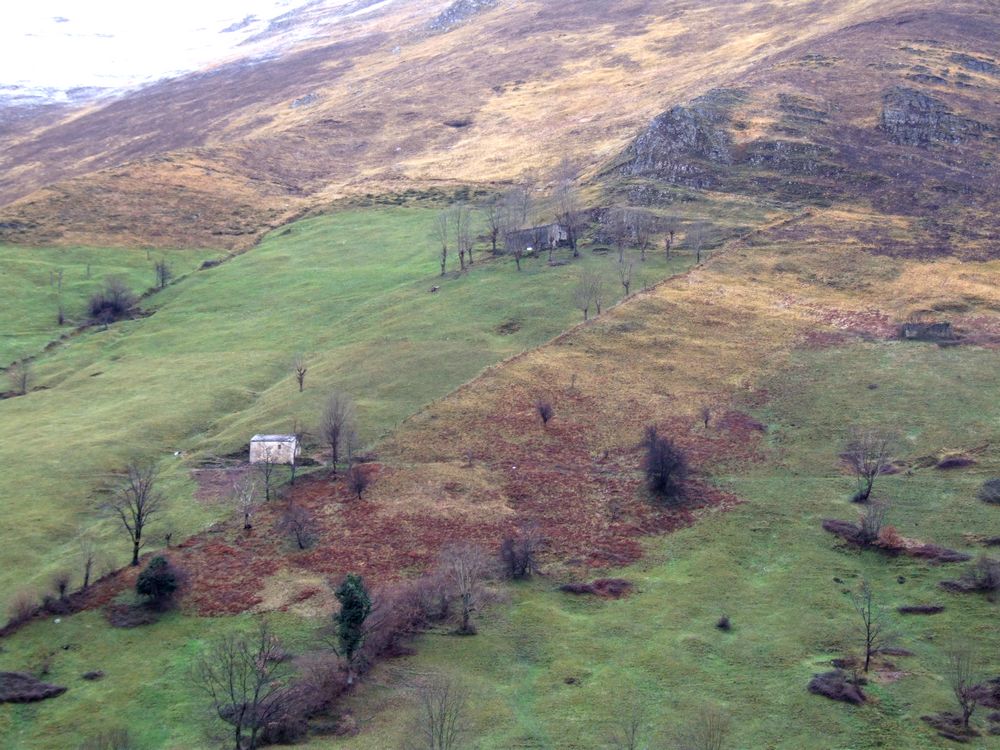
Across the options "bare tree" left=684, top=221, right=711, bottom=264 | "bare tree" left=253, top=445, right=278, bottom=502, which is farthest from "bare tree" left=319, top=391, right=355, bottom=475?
"bare tree" left=684, top=221, right=711, bottom=264

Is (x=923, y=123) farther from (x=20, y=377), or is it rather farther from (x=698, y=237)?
(x=20, y=377)

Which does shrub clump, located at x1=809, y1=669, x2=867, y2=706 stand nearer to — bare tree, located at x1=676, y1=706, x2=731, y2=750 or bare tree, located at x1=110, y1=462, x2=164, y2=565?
bare tree, located at x1=676, y1=706, x2=731, y2=750

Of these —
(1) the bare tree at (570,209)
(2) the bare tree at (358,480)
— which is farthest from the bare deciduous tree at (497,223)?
(2) the bare tree at (358,480)

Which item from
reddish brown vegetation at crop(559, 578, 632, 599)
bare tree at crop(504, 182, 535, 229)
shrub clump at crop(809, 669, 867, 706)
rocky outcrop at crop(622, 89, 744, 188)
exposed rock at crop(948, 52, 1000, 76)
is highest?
exposed rock at crop(948, 52, 1000, 76)

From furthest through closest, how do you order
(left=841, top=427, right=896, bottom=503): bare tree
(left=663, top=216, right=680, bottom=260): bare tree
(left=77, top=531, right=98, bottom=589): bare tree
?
(left=663, top=216, right=680, bottom=260): bare tree < (left=841, top=427, right=896, bottom=503): bare tree < (left=77, top=531, right=98, bottom=589): bare tree

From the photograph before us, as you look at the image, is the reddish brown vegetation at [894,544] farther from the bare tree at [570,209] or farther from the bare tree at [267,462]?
the bare tree at [570,209]

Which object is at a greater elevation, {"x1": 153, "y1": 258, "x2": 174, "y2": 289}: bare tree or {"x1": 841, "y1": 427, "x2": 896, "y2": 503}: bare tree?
{"x1": 153, "y1": 258, "x2": 174, "y2": 289}: bare tree

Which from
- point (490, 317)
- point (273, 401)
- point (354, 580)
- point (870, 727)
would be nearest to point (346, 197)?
point (490, 317)
